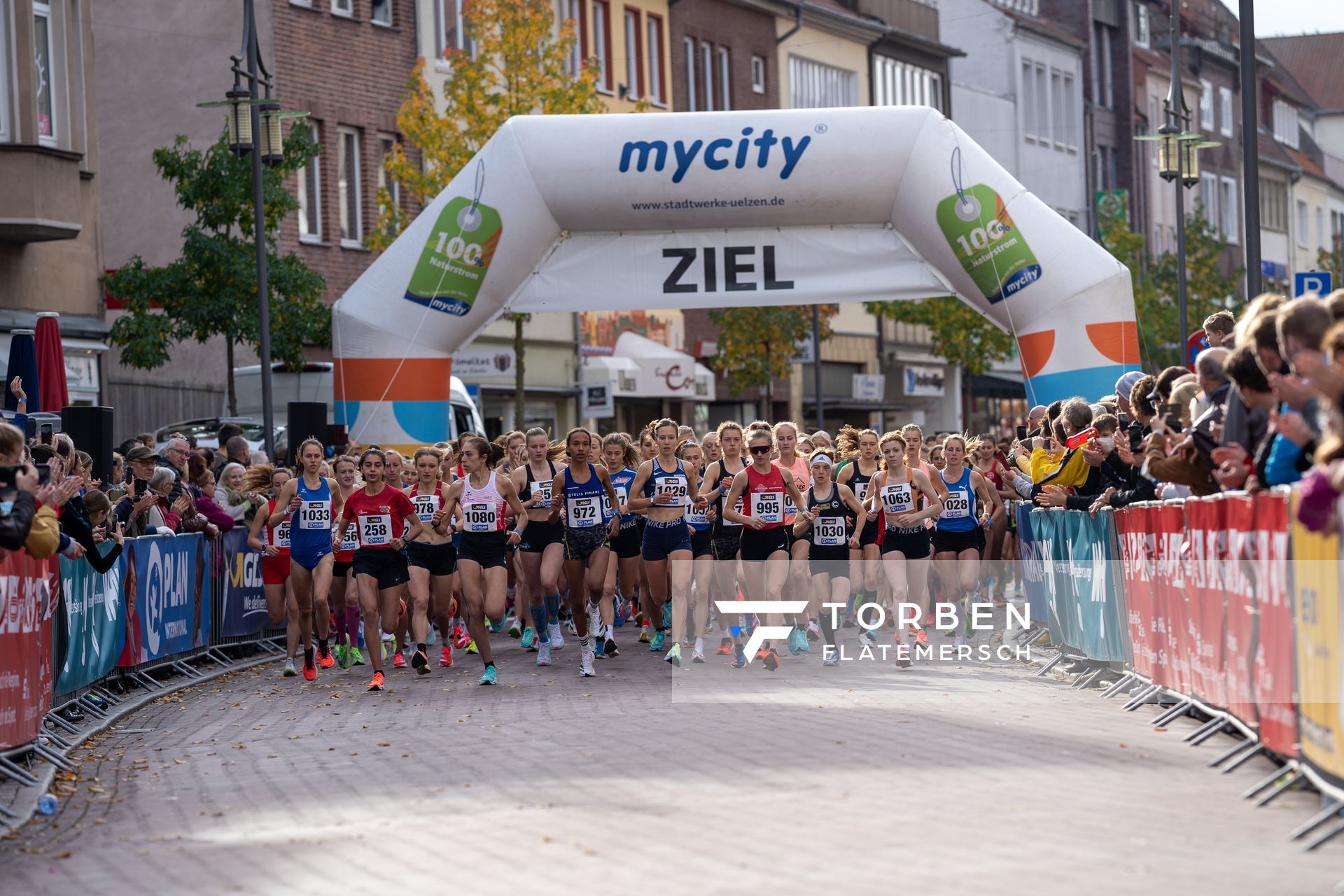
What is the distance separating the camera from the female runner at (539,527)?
17219mm

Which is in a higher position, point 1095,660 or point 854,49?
point 854,49

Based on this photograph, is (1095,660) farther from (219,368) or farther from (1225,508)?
(219,368)

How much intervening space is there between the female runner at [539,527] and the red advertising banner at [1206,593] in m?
7.09

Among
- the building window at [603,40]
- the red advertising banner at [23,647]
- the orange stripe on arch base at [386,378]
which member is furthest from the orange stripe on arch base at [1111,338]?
the building window at [603,40]

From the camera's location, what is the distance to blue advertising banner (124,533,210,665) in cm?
1599

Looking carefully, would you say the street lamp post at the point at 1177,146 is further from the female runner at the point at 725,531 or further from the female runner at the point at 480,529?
the female runner at the point at 480,529

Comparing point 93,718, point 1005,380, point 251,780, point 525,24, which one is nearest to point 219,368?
point 525,24

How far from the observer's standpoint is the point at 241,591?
19250 millimetres

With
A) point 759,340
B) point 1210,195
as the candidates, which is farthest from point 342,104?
point 1210,195

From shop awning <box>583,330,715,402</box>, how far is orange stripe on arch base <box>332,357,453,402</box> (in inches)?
1015

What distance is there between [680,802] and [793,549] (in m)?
8.17

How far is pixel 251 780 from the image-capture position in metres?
10.8

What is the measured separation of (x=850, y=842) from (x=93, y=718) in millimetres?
7358

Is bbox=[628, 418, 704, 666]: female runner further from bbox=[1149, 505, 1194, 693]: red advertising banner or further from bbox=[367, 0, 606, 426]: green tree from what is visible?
bbox=[367, 0, 606, 426]: green tree
